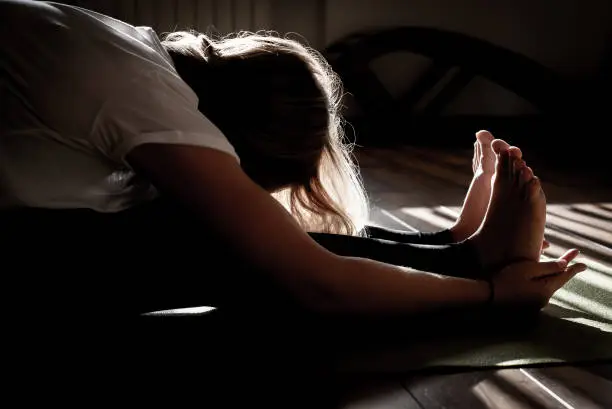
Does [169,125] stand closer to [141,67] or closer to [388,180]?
[141,67]

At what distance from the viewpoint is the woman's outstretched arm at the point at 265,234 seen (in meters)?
0.78

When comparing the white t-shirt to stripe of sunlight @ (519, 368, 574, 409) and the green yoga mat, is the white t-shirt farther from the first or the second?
stripe of sunlight @ (519, 368, 574, 409)

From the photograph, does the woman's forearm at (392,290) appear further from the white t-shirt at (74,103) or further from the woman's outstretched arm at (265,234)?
the white t-shirt at (74,103)

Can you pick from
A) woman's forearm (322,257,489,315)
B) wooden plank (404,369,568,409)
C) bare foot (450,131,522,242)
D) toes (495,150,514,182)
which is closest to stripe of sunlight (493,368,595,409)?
wooden plank (404,369,568,409)

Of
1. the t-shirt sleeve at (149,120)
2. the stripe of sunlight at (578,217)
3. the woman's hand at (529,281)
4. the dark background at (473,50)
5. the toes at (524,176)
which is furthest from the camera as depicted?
the dark background at (473,50)

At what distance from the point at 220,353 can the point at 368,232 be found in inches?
19.3

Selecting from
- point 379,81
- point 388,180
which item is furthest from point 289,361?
point 379,81

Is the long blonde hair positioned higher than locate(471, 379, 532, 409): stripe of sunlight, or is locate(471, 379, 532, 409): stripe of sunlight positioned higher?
the long blonde hair

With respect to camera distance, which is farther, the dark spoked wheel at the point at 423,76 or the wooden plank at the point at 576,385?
the dark spoked wheel at the point at 423,76

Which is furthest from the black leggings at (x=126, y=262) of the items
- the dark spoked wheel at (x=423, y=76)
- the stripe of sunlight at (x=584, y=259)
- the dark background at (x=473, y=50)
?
the dark spoked wheel at (x=423, y=76)

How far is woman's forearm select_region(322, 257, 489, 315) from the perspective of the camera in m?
0.88

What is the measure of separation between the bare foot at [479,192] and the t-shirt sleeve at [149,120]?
0.63 m

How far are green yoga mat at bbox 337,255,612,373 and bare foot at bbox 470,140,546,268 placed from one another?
0.32 feet

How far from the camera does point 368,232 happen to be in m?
1.31
